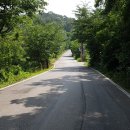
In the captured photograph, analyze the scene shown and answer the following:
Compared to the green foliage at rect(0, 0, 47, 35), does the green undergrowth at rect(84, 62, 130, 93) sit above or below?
below

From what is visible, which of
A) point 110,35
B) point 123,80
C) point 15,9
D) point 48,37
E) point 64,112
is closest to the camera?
point 64,112

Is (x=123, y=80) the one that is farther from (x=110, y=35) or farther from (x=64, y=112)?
(x=64, y=112)

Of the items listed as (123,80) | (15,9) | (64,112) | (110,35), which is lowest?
(123,80)

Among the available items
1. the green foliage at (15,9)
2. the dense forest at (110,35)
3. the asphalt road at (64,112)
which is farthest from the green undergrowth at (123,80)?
the green foliage at (15,9)

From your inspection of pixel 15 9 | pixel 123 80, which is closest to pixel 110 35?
pixel 123 80

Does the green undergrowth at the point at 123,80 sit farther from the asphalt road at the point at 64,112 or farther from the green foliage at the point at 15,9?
the green foliage at the point at 15,9

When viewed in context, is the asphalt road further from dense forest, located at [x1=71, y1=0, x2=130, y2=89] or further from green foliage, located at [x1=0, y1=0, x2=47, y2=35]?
green foliage, located at [x1=0, y1=0, x2=47, y2=35]

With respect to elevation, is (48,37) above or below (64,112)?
above

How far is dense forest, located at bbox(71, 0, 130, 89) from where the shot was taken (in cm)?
2302

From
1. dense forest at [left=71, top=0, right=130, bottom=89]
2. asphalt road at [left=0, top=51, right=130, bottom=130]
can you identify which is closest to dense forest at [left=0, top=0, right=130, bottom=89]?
dense forest at [left=71, top=0, right=130, bottom=89]

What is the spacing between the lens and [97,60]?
2104 inches

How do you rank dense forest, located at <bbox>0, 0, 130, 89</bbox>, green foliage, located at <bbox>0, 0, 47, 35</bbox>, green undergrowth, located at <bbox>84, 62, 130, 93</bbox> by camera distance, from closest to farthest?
green undergrowth, located at <bbox>84, 62, 130, 93</bbox>
dense forest, located at <bbox>0, 0, 130, 89</bbox>
green foliage, located at <bbox>0, 0, 47, 35</bbox>

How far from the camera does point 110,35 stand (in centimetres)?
3522

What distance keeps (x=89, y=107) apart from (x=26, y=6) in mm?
15067
